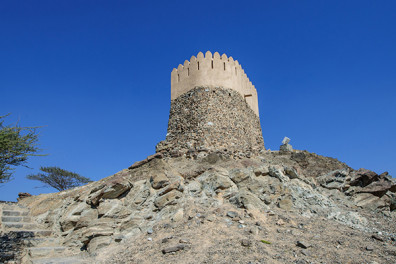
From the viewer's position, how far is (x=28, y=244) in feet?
33.1

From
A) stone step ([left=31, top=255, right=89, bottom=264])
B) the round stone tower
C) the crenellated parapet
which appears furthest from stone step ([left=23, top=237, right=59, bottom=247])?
the crenellated parapet

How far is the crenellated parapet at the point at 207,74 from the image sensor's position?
14547mm

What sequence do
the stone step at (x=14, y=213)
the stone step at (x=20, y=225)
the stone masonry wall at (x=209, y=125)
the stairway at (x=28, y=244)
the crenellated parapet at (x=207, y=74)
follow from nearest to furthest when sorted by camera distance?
the stairway at (x=28, y=244)
the stone step at (x=20, y=225)
the stone step at (x=14, y=213)
the stone masonry wall at (x=209, y=125)
the crenellated parapet at (x=207, y=74)

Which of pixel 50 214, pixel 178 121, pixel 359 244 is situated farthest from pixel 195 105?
pixel 359 244

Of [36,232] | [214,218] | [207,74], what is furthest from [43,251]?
[207,74]

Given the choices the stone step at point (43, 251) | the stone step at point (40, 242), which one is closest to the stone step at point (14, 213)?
the stone step at point (40, 242)

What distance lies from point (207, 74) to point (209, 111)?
7.06 feet

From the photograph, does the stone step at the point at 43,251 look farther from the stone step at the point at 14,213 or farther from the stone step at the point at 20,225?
the stone step at the point at 14,213

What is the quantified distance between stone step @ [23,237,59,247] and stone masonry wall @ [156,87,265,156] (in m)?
5.49

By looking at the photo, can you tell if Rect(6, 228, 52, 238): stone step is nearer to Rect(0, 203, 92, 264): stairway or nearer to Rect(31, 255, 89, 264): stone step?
Rect(0, 203, 92, 264): stairway

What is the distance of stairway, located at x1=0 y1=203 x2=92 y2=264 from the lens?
8.76 m

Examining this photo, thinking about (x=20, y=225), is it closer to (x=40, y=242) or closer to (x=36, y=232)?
(x=36, y=232)

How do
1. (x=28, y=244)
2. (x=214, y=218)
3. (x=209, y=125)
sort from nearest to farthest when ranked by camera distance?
1. (x=214, y=218)
2. (x=28, y=244)
3. (x=209, y=125)

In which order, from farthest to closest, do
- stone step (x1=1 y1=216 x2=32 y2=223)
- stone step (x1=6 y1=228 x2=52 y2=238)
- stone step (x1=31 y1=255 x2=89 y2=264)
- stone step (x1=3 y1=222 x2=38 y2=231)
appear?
stone step (x1=1 y1=216 x2=32 y2=223), stone step (x1=3 y1=222 x2=38 y2=231), stone step (x1=6 y1=228 x2=52 y2=238), stone step (x1=31 y1=255 x2=89 y2=264)
